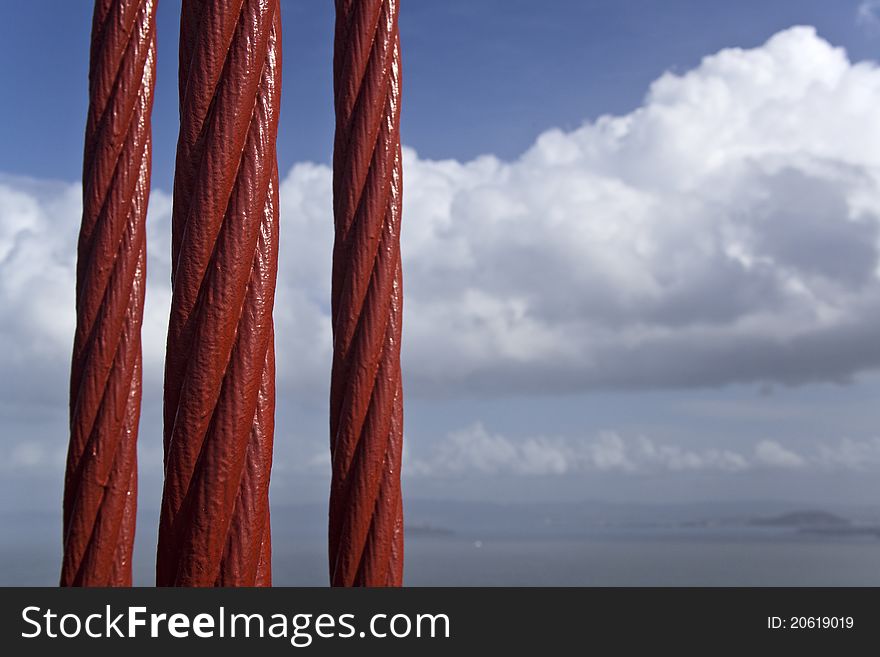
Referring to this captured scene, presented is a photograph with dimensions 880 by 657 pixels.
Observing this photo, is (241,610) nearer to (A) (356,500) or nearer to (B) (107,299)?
(A) (356,500)

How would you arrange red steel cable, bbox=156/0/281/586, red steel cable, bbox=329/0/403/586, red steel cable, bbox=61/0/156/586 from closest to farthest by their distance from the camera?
red steel cable, bbox=156/0/281/586, red steel cable, bbox=329/0/403/586, red steel cable, bbox=61/0/156/586

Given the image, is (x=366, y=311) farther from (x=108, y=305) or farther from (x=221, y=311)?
(x=108, y=305)

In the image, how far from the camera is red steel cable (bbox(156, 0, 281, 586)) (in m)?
1.76

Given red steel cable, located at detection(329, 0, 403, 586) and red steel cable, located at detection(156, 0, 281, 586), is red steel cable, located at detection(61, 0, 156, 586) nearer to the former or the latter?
red steel cable, located at detection(329, 0, 403, 586)

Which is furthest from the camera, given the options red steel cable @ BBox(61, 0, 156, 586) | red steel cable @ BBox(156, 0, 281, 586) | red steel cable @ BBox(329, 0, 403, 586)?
red steel cable @ BBox(61, 0, 156, 586)

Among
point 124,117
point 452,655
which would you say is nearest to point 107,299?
point 124,117

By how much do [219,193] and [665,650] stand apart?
4.40 ft

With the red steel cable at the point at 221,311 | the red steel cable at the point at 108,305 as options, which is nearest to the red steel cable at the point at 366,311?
the red steel cable at the point at 221,311

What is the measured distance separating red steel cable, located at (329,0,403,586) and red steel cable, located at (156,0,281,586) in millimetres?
315

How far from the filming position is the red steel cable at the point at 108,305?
135 inches

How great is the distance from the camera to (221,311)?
69.7 inches

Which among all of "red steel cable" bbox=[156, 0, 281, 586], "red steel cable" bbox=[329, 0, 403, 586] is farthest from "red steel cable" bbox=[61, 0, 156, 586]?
"red steel cable" bbox=[156, 0, 281, 586]

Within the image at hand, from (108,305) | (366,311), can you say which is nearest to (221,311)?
(366,311)

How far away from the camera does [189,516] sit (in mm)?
1770
